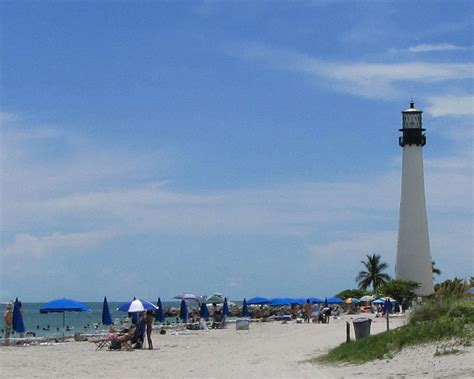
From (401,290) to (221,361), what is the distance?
35.2m

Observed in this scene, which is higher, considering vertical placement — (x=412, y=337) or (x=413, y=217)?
(x=413, y=217)

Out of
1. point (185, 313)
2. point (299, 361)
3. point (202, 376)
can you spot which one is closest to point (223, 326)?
point (185, 313)

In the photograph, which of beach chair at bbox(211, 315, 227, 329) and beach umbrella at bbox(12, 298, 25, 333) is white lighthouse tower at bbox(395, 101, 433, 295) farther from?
beach umbrella at bbox(12, 298, 25, 333)

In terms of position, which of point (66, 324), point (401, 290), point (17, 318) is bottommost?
point (66, 324)

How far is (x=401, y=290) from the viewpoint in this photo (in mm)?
54094

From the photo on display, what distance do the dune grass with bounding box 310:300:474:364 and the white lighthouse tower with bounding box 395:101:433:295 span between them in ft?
118

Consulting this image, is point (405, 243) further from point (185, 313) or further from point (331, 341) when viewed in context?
point (331, 341)

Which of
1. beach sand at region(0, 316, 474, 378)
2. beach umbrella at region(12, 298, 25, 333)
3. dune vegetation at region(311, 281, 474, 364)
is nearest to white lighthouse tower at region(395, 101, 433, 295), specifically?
beach sand at region(0, 316, 474, 378)

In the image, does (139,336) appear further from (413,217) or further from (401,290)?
(413,217)

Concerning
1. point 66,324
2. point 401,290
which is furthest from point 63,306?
point 66,324

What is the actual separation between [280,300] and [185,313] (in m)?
14.5

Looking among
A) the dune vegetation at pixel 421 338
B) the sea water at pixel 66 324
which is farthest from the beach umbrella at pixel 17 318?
the dune vegetation at pixel 421 338

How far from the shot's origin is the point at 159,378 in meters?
17.1

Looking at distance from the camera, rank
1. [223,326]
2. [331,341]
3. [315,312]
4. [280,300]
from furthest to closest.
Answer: [280,300]
[315,312]
[223,326]
[331,341]
